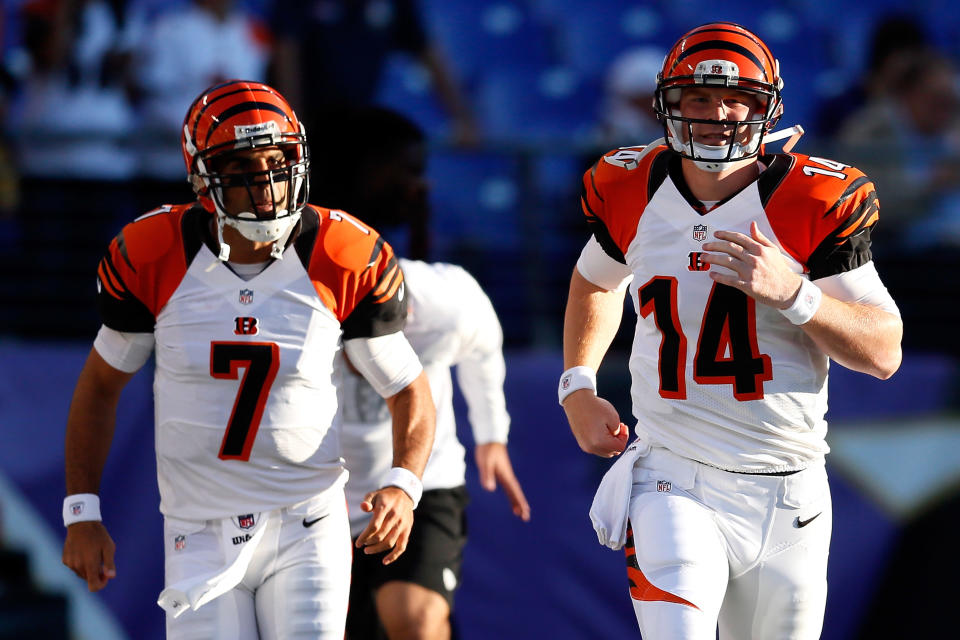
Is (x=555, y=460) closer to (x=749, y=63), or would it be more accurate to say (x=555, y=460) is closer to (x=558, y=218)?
(x=558, y=218)

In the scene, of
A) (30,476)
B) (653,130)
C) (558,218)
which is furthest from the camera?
(653,130)

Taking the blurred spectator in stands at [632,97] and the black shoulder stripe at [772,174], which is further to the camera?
the blurred spectator in stands at [632,97]

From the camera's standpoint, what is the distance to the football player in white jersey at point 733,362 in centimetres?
320

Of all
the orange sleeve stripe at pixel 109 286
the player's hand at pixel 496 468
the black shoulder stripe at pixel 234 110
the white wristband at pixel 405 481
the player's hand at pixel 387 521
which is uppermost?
the black shoulder stripe at pixel 234 110

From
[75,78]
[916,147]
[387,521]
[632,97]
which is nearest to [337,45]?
[75,78]

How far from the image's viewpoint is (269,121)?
3.21 metres

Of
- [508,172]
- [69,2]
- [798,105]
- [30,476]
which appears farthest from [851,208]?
[798,105]

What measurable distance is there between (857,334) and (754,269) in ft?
1.15

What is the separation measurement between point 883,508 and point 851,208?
9.95 feet

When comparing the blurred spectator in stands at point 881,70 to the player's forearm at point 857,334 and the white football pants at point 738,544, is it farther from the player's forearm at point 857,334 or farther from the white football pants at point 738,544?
the white football pants at point 738,544

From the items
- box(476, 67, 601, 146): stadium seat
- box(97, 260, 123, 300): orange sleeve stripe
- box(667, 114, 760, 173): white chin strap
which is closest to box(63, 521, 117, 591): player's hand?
box(97, 260, 123, 300): orange sleeve stripe

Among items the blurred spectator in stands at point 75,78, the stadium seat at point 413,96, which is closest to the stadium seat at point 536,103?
the stadium seat at point 413,96

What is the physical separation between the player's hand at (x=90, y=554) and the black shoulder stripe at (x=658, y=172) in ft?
5.46

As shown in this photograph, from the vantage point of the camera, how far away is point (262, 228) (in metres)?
3.14
